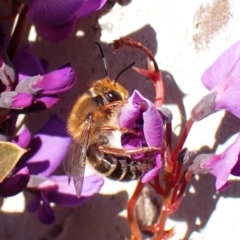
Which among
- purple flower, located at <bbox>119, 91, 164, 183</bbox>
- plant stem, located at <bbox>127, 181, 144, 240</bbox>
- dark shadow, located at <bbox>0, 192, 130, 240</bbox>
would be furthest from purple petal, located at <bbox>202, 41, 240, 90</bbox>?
dark shadow, located at <bbox>0, 192, 130, 240</bbox>

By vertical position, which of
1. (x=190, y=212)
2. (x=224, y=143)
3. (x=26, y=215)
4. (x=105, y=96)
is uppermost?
(x=105, y=96)

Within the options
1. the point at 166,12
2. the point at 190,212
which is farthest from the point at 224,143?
the point at 166,12

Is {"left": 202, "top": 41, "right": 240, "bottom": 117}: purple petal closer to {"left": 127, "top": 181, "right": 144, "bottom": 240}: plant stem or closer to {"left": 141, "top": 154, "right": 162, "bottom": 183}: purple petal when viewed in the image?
{"left": 141, "top": 154, "right": 162, "bottom": 183}: purple petal

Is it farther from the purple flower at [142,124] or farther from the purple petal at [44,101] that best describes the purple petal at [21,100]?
the purple flower at [142,124]

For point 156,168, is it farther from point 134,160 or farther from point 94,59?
point 94,59

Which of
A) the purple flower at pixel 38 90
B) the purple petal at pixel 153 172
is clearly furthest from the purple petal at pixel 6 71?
the purple petal at pixel 153 172

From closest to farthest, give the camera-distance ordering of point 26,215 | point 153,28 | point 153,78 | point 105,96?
point 105,96 → point 153,78 → point 153,28 → point 26,215
